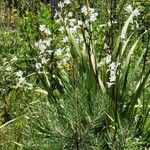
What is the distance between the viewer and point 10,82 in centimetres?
562

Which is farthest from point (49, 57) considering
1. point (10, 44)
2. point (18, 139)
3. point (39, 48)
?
point (10, 44)

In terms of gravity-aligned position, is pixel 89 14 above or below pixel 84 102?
above

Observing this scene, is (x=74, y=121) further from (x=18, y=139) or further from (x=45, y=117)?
(x=18, y=139)

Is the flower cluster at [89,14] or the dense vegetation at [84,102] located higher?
the flower cluster at [89,14]

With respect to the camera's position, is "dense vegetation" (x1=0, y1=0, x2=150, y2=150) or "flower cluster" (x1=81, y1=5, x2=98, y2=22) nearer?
"dense vegetation" (x1=0, y1=0, x2=150, y2=150)

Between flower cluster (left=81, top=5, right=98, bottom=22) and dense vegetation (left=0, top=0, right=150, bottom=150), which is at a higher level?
flower cluster (left=81, top=5, right=98, bottom=22)

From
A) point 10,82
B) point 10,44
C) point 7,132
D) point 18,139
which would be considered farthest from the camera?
point 10,44

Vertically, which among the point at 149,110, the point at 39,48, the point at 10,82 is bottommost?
the point at 10,82

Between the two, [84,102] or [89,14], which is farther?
[89,14]

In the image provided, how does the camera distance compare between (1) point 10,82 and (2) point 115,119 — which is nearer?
(2) point 115,119

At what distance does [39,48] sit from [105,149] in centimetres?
89

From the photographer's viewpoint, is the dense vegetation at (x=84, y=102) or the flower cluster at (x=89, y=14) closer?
the dense vegetation at (x=84, y=102)

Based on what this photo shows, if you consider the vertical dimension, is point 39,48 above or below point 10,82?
above

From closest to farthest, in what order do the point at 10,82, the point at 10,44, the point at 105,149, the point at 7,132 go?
1. the point at 105,149
2. the point at 7,132
3. the point at 10,82
4. the point at 10,44
